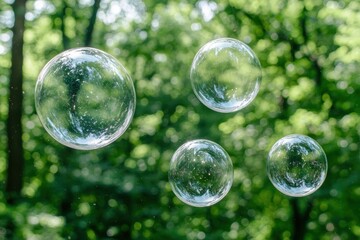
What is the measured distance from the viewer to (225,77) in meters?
4.27

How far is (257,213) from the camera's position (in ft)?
30.6

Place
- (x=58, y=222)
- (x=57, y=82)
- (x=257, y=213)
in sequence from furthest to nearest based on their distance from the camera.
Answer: (x=257, y=213), (x=58, y=222), (x=57, y=82)

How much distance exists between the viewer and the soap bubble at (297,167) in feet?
15.3

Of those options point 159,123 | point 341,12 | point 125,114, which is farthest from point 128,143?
point 125,114

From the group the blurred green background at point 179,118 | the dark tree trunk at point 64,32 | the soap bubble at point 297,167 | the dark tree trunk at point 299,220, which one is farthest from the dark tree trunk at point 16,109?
the soap bubble at point 297,167

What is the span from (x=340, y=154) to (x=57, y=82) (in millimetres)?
5346

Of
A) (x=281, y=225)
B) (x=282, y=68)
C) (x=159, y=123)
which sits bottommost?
(x=281, y=225)

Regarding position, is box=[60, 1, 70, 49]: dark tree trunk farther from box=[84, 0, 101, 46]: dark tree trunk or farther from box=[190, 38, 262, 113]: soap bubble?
box=[190, 38, 262, 113]: soap bubble

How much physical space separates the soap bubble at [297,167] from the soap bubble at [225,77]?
0.63m

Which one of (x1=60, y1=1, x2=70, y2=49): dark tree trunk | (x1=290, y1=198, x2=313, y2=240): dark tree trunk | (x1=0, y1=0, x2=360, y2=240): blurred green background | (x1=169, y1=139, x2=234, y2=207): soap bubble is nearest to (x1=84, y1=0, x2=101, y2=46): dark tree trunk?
(x1=0, y1=0, x2=360, y2=240): blurred green background

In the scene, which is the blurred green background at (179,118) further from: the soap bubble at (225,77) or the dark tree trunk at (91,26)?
the soap bubble at (225,77)

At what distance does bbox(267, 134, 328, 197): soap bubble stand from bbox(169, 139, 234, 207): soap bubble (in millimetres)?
419

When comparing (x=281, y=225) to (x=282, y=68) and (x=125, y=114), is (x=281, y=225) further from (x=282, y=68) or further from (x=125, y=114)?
(x=125, y=114)

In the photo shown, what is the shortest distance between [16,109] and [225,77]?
4.57m
